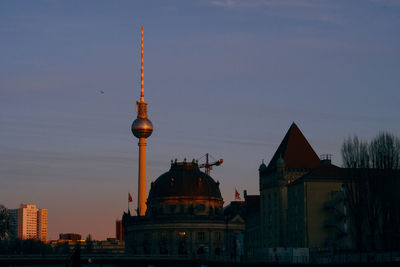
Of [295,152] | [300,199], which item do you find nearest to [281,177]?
[295,152]

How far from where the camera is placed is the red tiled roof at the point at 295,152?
18525 cm

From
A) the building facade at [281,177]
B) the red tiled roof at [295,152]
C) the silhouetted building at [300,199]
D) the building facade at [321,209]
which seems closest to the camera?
the building facade at [321,209]

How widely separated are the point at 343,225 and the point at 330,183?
31.8 ft

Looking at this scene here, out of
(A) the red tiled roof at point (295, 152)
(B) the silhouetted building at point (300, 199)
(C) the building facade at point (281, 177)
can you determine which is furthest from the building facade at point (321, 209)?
(A) the red tiled roof at point (295, 152)

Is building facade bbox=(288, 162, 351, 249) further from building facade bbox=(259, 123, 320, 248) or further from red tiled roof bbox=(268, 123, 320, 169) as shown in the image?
red tiled roof bbox=(268, 123, 320, 169)

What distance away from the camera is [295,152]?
615 ft

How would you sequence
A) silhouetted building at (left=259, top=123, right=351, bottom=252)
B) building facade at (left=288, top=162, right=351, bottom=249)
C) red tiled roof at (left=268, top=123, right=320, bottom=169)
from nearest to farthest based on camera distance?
building facade at (left=288, top=162, right=351, bottom=249), silhouetted building at (left=259, top=123, right=351, bottom=252), red tiled roof at (left=268, top=123, right=320, bottom=169)

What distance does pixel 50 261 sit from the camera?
6407 inches

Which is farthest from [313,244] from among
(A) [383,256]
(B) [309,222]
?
(A) [383,256]

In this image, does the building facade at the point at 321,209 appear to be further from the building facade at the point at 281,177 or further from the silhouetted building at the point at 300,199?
the building facade at the point at 281,177

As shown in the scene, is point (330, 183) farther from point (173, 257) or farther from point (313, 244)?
point (173, 257)

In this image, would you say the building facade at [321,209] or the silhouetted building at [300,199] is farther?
the silhouetted building at [300,199]

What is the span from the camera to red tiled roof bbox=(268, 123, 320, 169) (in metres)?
185

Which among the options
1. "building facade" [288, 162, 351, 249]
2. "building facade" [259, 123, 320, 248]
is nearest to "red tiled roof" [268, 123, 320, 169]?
"building facade" [259, 123, 320, 248]
